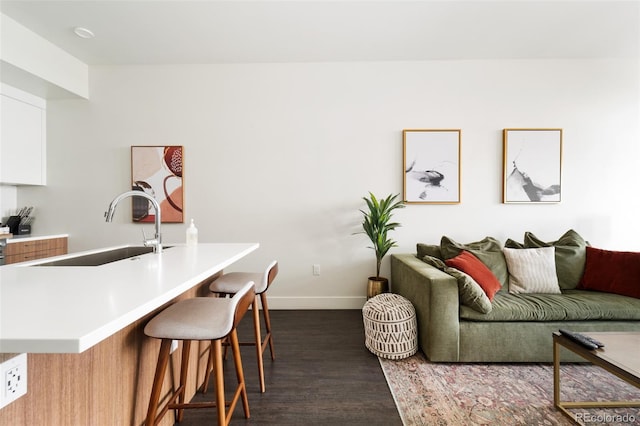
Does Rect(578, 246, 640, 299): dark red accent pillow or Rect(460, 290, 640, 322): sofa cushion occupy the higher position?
Rect(578, 246, 640, 299): dark red accent pillow

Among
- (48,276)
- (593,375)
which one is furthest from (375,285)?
(48,276)

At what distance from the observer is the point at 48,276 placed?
1.07 meters

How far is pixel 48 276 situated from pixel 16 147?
10.4 ft

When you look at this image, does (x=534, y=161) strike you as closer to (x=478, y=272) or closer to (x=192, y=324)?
(x=478, y=272)

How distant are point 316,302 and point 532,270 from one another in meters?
2.14

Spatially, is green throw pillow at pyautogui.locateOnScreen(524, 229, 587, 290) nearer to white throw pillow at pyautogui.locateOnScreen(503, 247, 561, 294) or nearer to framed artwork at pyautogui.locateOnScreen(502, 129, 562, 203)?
white throw pillow at pyautogui.locateOnScreen(503, 247, 561, 294)

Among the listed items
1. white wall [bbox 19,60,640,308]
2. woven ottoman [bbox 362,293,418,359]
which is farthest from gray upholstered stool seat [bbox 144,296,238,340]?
white wall [bbox 19,60,640,308]

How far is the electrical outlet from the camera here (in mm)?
696

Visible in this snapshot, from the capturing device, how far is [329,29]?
2699 mm

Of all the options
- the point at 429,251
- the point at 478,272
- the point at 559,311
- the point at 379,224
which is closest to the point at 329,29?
the point at 379,224

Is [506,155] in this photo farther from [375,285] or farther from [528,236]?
[375,285]

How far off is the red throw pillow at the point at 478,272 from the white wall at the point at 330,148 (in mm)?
827

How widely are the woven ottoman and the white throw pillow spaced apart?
3.60ft

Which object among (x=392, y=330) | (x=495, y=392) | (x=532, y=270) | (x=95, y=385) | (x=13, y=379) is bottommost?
(x=495, y=392)
